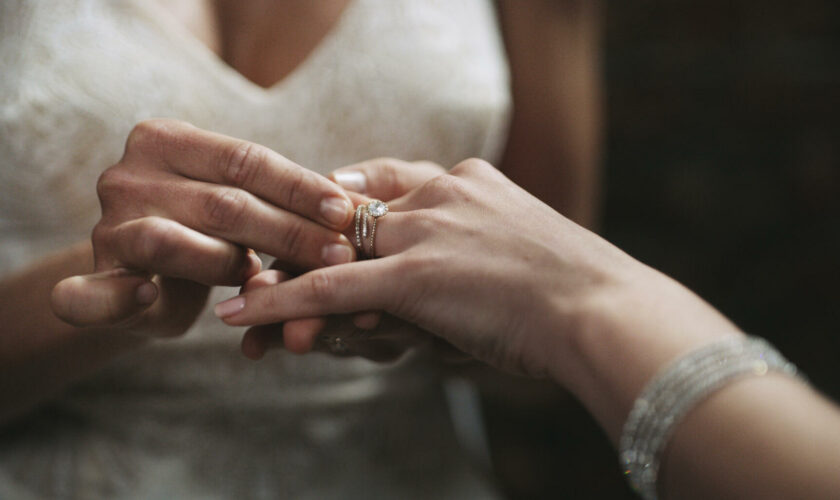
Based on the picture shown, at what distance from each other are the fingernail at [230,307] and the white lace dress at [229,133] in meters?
0.23

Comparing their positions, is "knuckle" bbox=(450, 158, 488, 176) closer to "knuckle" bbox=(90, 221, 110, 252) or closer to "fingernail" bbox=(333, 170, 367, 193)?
"fingernail" bbox=(333, 170, 367, 193)

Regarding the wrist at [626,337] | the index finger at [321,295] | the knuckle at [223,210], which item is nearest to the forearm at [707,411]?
the wrist at [626,337]

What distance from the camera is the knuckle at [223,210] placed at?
0.45 meters

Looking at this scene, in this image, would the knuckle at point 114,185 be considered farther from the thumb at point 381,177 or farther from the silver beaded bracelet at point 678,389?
the silver beaded bracelet at point 678,389

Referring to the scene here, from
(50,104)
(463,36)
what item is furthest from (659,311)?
(50,104)

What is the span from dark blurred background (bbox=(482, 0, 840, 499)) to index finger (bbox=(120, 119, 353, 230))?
679mm

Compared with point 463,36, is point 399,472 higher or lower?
lower

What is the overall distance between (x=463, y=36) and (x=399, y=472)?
521 mm

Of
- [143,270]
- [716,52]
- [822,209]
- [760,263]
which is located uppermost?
[716,52]

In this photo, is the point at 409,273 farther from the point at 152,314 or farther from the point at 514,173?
the point at 514,173

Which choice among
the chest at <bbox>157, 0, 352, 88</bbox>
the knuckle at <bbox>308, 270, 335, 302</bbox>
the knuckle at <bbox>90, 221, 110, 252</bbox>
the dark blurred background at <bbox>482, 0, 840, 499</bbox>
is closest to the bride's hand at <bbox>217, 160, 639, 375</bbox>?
the knuckle at <bbox>308, 270, 335, 302</bbox>

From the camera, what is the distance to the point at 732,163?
1.09 meters

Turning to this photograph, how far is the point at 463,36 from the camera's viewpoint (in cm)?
72

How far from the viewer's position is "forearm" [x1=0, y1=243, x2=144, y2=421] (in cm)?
58
